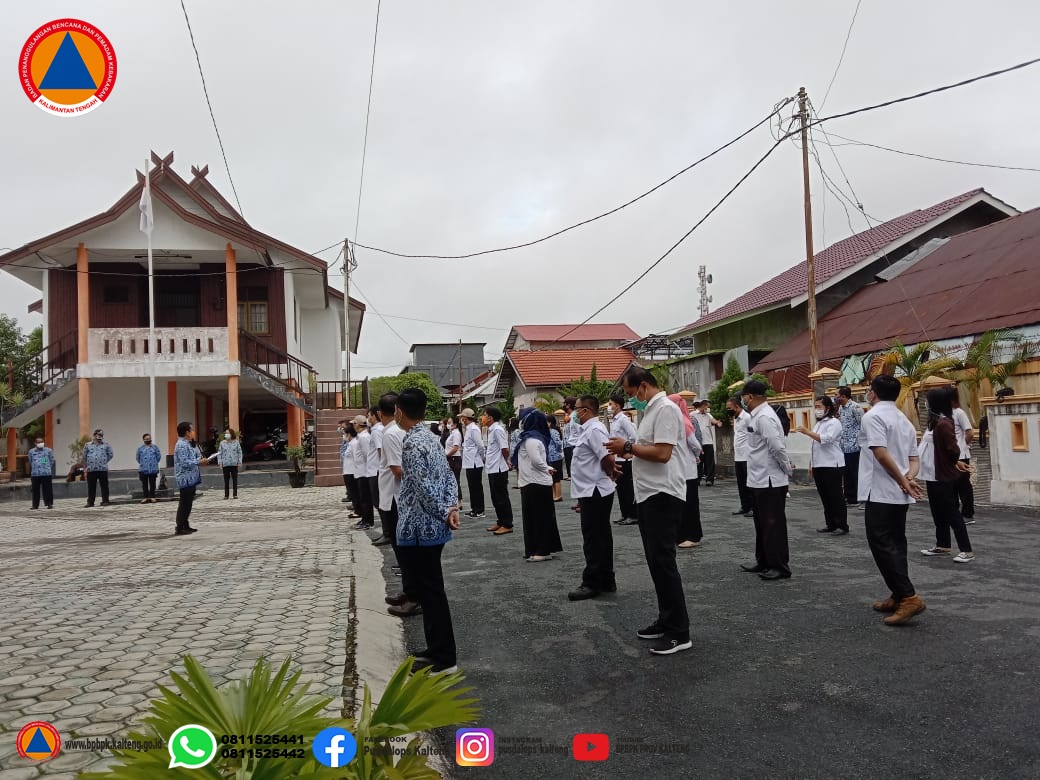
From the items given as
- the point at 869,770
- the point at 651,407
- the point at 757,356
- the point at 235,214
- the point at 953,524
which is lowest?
the point at 869,770

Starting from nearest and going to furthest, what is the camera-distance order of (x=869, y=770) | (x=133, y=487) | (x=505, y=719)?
(x=869, y=770)
(x=505, y=719)
(x=133, y=487)

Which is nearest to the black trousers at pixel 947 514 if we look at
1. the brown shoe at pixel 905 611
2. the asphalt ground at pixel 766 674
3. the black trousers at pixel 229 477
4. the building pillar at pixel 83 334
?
the asphalt ground at pixel 766 674

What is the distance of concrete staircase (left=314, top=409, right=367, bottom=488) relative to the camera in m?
22.1

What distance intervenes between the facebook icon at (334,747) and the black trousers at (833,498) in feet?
27.5

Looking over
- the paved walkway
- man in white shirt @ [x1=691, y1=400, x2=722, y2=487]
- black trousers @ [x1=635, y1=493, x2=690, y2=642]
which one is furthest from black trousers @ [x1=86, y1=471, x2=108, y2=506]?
black trousers @ [x1=635, y1=493, x2=690, y2=642]

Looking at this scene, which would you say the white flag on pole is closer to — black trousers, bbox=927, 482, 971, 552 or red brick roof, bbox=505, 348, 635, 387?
red brick roof, bbox=505, 348, 635, 387

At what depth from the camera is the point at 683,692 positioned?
4.19m

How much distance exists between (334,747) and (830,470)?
869 cm

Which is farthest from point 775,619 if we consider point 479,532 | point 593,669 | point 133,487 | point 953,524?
point 133,487

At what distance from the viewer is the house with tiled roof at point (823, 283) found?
22.8 metres

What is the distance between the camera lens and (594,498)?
7.12m

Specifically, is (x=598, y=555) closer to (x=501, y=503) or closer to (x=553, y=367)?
(x=501, y=503)

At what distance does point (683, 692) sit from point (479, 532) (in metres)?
7.31

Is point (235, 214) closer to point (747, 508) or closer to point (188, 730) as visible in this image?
point (747, 508)
